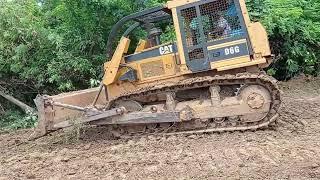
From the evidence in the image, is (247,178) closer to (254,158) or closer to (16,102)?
(254,158)

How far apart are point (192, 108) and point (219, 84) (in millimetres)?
610

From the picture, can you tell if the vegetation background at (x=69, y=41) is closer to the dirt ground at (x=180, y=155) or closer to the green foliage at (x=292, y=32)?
the green foliage at (x=292, y=32)

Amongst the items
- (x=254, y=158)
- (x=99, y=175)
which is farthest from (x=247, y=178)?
(x=99, y=175)

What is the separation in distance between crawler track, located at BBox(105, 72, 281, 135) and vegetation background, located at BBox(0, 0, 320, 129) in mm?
4254

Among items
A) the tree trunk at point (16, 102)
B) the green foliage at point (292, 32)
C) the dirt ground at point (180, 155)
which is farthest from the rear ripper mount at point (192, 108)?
the green foliage at point (292, 32)

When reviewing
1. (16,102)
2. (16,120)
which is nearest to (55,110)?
(16,120)

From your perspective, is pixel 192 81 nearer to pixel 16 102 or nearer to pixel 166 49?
pixel 166 49

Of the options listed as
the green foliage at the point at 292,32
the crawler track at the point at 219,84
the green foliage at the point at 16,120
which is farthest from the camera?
the green foliage at the point at 292,32

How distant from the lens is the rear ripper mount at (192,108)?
27.5 feet

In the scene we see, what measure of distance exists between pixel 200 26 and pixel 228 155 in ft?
8.76

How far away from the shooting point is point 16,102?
13.3 metres

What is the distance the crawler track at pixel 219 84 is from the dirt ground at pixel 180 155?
0.66ft

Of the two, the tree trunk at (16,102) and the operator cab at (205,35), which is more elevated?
the operator cab at (205,35)

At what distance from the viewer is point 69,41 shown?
44.2 feet
